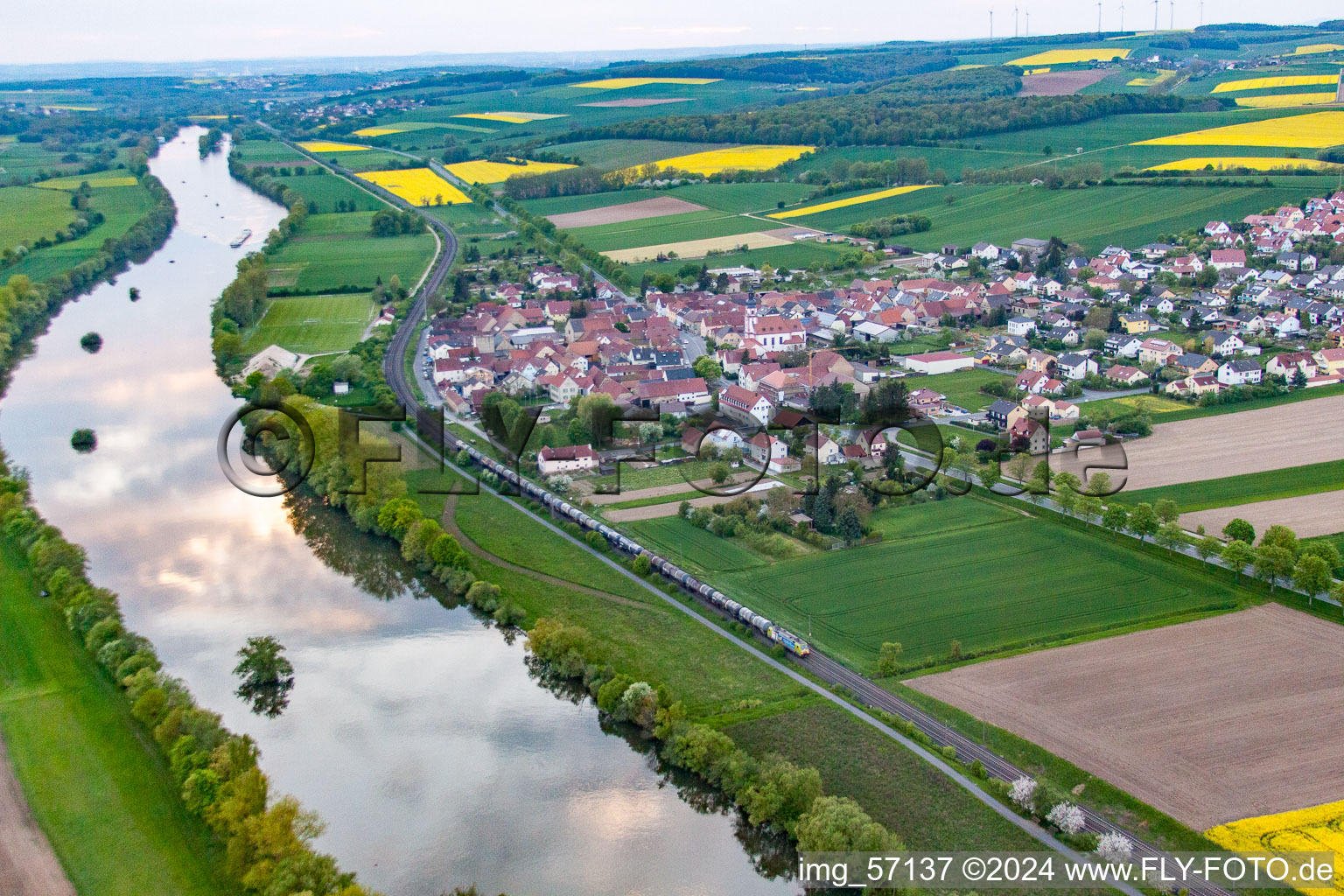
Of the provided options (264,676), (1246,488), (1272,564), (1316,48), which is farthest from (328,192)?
(1316,48)

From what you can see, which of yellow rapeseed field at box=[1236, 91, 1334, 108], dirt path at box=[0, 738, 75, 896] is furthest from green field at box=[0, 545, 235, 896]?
yellow rapeseed field at box=[1236, 91, 1334, 108]

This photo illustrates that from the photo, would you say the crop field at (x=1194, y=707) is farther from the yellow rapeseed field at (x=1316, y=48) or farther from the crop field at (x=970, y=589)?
the yellow rapeseed field at (x=1316, y=48)

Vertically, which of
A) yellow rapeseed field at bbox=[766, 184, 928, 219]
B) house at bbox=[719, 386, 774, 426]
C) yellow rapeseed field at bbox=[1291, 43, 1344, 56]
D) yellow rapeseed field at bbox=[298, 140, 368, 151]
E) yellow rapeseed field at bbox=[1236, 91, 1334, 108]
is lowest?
house at bbox=[719, 386, 774, 426]

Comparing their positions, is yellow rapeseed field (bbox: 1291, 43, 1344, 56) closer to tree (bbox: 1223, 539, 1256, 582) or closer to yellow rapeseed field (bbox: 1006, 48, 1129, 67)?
yellow rapeseed field (bbox: 1006, 48, 1129, 67)

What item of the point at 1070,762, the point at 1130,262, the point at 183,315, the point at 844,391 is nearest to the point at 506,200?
the point at 183,315

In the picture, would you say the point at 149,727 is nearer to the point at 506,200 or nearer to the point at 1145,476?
the point at 1145,476

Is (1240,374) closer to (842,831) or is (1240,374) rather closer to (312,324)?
(842,831)
